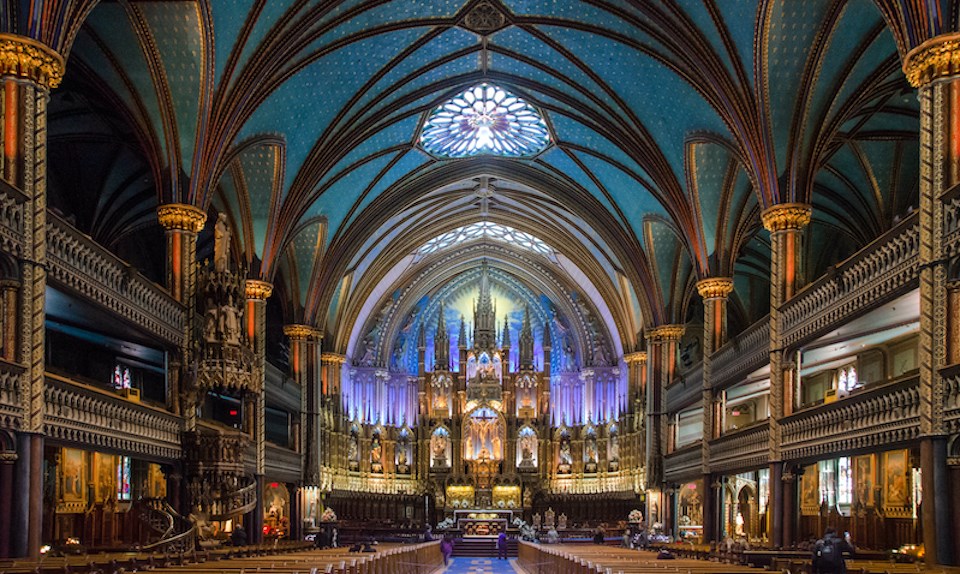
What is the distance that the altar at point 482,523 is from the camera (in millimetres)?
42906

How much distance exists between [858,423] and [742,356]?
26.9 ft

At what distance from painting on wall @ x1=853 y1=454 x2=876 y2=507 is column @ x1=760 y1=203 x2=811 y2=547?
6256mm

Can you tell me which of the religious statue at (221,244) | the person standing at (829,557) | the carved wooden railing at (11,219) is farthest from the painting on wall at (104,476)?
the person standing at (829,557)

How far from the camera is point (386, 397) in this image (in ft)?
159

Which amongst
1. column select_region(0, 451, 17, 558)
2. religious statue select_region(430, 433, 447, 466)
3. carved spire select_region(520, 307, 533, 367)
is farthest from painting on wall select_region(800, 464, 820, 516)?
column select_region(0, 451, 17, 558)

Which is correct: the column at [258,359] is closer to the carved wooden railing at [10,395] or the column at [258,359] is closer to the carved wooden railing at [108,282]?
the carved wooden railing at [108,282]

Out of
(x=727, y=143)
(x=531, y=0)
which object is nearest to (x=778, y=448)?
(x=727, y=143)

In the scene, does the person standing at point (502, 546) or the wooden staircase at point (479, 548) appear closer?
the person standing at point (502, 546)

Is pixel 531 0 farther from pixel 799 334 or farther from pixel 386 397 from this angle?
pixel 386 397

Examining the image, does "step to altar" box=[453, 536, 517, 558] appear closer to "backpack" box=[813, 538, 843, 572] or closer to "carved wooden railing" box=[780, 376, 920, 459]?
"carved wooden railing" box=[780, 376, 920, 459]

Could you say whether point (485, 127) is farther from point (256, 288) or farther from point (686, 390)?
point (686, 390)

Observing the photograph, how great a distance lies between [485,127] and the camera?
34969mm

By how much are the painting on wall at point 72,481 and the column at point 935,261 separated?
19.4 m

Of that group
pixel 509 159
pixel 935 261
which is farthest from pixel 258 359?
pixel 935 261
